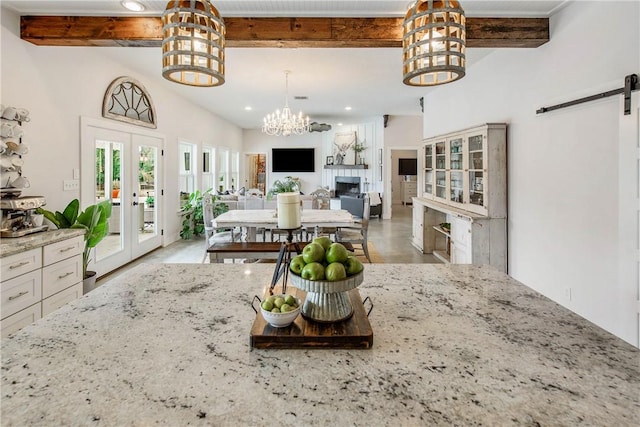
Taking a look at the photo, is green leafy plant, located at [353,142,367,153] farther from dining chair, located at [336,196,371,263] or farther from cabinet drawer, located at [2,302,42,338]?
cabinet drawer, located at [2,302,42,338]

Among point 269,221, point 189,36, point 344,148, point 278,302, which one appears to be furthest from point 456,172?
point 344,148

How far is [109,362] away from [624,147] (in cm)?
309

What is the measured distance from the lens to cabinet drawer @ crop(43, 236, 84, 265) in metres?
2.72

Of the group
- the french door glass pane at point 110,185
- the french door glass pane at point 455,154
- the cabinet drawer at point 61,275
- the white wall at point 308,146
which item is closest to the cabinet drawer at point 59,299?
the cabinet drawer at point 61,275

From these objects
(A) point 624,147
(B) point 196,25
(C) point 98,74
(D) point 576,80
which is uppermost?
(C) point 98,74

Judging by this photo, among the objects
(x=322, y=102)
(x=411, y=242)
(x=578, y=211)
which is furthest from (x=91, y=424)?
(x=322, y=102)

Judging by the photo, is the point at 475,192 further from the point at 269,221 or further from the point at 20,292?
the point at 20,292

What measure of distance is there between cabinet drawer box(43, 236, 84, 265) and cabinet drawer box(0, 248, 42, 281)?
2.9 inches

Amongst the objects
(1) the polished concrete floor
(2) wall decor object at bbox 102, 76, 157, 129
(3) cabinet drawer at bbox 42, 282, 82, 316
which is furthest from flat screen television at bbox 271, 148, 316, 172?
(3) cabinet drawer at bbox 42, 282, 82, 316

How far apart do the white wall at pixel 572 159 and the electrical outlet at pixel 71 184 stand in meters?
4.86

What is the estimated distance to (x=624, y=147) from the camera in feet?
7.70

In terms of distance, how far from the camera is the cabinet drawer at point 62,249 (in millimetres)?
2719

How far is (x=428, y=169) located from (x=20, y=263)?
17.4 ft

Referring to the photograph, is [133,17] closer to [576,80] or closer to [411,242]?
[576,80]
